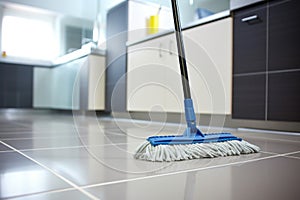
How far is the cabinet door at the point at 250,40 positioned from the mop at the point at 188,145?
863 mm

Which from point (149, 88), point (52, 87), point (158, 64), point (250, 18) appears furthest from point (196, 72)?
point (52, 87)

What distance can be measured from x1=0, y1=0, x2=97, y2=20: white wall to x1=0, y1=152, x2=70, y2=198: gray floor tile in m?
4.35

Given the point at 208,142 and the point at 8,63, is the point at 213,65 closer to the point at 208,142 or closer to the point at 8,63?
the point at 208,142

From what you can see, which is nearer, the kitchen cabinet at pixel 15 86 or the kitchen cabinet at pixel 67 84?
the kitchen cabinet at pixel 67 84

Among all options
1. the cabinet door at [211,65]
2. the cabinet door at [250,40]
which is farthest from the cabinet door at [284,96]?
the cabinet door at [211,65]

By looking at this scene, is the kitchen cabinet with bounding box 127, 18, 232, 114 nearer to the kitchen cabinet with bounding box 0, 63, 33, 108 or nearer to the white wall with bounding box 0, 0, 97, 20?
the kitchen cabinet with bounding box 0, 63, 33, 108

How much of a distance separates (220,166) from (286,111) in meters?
0.96

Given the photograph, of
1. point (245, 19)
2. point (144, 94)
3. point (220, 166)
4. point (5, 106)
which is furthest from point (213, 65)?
point (5, 106)

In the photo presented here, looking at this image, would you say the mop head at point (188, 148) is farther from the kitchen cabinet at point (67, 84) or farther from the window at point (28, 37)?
the window at point (28, 37)

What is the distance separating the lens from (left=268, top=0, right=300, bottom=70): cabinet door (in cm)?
141

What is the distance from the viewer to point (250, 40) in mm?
1639

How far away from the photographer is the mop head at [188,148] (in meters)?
0.71

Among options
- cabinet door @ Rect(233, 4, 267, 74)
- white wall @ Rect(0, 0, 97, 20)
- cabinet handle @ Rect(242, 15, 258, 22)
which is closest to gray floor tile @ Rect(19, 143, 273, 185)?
cabinet door @ Rect(233, 4, 267, 74)

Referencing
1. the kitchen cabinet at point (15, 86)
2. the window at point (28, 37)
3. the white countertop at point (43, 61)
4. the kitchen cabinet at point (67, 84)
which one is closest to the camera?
the kitchen cabinet at point (67, 84)
